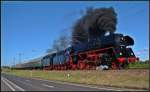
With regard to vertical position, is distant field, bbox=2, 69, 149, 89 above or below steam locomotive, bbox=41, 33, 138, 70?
below

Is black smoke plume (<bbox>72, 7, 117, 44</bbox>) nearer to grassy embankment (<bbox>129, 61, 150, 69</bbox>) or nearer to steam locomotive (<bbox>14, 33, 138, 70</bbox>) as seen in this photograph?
steam locomotive (<bbox>14, 33, 138, 70</bbox>)

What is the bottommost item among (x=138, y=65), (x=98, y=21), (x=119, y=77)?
(x=119, y=77)

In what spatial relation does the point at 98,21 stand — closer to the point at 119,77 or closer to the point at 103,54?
the point at 103,54

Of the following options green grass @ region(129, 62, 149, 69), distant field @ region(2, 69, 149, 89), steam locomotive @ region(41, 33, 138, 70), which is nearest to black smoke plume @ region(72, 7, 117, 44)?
steam locomotive @ region(41, 33, 138, 70)

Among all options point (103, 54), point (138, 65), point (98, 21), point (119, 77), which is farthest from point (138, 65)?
point (98, 21)

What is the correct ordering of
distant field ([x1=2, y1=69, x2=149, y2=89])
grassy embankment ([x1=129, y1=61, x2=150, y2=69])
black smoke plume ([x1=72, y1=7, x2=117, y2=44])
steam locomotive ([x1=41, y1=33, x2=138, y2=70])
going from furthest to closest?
black smoke plume ([x1=72, y1=7, x2=117, y2=44]) < steam locomotive ([x1=41, y1=33, x2=138, y2=70]) < grassy embankment ([x1=129, y1=61, x2=150, y2=69]) < distant field ([x1=2, y1=69, x2=149, y2=89])

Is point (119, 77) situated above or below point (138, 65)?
below

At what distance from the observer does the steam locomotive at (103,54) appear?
1348 inches

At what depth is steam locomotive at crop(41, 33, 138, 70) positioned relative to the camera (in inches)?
1348

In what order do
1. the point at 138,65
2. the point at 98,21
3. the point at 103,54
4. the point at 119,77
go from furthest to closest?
the point at 98,21 → the point at 103,54 → the point at 138,65 → the point at 119,77

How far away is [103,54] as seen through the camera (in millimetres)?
36656

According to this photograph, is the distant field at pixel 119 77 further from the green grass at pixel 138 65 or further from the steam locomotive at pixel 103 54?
the green grass at pixel 138 65

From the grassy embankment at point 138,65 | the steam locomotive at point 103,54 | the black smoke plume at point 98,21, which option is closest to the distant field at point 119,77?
the steam locomotive at point 103,54

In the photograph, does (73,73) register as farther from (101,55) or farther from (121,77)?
(121,77)
